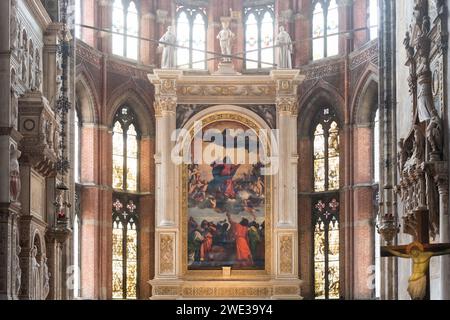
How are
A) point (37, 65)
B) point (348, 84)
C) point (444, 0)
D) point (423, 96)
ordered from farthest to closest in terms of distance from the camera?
point (348, 84) → point (37, 65) → point (423, 96) → point (444, 0)

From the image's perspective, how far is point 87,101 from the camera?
36.7m

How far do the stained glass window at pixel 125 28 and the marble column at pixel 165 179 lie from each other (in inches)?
118

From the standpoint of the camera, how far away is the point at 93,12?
1476 inches

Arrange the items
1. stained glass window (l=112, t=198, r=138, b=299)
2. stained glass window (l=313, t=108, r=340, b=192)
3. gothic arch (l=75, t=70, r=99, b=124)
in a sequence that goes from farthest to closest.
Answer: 1. stained glass window (l=313, t=108, r=340, b=192)
2. stained glass window (l=112, t=198, r=138, b=299)
3. gothic arch (l=75, t=70, r=99, b=124)

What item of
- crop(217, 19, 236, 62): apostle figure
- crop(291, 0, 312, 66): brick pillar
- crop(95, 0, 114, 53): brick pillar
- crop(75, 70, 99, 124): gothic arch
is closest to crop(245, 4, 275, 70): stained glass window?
crop(291, 0, 312, 66): brick pillar

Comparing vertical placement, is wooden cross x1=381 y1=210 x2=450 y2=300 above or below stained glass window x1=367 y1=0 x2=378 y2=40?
below

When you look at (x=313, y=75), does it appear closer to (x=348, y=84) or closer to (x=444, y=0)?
(x=348, y=84)

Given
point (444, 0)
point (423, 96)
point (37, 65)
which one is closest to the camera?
point (444, 0)

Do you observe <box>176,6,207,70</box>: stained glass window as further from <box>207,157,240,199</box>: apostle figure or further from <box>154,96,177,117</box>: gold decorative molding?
<box>207,157,240,199</box>: apostle figure

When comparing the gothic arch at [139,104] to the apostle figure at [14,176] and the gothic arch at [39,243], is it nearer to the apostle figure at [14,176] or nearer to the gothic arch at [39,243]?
the gothic arch at [39,243]

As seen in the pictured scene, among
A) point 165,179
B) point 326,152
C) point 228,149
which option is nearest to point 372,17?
point 326,152

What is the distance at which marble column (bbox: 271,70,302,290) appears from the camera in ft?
116

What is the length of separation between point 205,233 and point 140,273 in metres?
2.96

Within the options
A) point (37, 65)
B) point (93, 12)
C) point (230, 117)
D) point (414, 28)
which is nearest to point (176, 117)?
point (230, 117)
